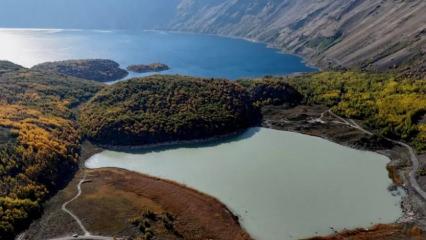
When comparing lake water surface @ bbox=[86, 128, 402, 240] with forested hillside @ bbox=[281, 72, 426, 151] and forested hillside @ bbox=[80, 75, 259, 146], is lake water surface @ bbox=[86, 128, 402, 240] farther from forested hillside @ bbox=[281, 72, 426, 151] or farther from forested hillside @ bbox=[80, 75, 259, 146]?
forested hillside @ bbox=[281, 72, 426, 151]

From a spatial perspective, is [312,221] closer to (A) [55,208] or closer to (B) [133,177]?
(B) [133,177]

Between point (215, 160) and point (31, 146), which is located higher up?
point (215, 160)

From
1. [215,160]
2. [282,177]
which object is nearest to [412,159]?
[282,177]

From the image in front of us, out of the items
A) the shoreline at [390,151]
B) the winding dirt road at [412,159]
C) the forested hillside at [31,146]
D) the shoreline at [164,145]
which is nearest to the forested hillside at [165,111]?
the shoreline at [164,145]

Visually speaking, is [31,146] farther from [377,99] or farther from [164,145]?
[377,99]

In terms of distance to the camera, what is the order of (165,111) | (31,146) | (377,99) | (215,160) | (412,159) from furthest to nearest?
(377,99) < (165,111) < (215,160) < (31,146) < (412,159)

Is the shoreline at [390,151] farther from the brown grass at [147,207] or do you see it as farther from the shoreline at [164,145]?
the brown grass at [147,207]

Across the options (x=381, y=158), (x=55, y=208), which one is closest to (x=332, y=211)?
(x=381, y=158)
